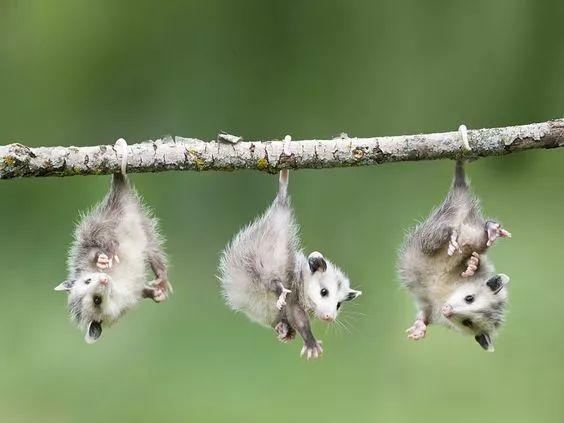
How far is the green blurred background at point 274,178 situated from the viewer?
468 centimetres

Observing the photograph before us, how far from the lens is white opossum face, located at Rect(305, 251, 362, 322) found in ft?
9.57

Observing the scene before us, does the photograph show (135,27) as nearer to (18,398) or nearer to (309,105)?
(309,105)

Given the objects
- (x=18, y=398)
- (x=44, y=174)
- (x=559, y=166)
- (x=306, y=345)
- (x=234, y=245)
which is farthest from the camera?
(x=559, y=166)

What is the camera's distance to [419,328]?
2.97m

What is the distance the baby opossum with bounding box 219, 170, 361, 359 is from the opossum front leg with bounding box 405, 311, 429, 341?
0.86 ft

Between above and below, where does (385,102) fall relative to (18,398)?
above

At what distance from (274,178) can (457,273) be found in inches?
80.6

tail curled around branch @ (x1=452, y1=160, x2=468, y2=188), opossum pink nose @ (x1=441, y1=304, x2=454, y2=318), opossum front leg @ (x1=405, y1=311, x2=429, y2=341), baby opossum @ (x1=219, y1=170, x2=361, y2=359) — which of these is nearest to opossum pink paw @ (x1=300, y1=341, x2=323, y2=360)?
baby opossum @ (x1=219, y1=170, x2=361, y2=359)

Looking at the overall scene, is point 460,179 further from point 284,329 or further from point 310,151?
point 284,329

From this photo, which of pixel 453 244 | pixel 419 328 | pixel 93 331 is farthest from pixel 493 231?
pixel 93 331

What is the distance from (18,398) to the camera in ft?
15.1

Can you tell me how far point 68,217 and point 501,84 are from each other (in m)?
2.78

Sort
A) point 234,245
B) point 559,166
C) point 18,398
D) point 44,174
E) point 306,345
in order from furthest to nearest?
point 559,166 → point 18,398 → point 234,245 → point 306,345 → point 44,174

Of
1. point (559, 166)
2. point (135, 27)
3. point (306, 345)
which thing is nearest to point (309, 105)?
point (135, 27)
